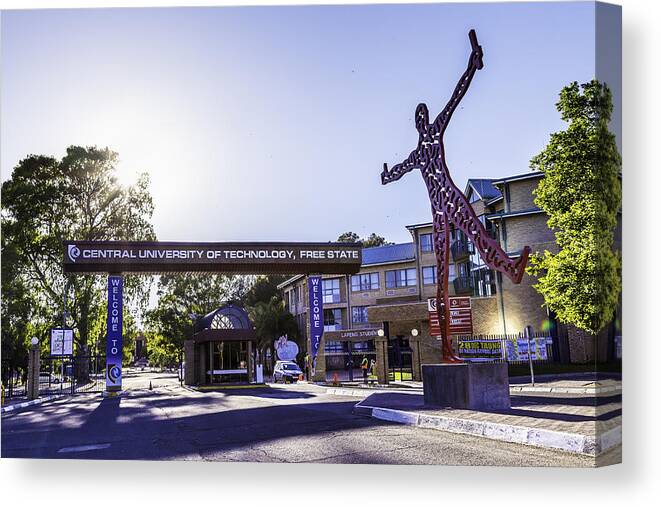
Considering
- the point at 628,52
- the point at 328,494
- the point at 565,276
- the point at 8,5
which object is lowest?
the point at 328,494

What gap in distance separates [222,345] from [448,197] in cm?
2146

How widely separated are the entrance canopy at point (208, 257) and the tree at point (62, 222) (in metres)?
5.53

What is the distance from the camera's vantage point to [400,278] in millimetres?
48750

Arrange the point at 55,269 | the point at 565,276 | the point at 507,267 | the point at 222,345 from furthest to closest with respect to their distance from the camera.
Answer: the point at 55,269 < the point at 222,345 < the point at 565,276 < the point at 507,267

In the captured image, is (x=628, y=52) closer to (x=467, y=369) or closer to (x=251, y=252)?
(x=467, y=369)

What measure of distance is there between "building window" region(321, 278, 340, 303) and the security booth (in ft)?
59.2

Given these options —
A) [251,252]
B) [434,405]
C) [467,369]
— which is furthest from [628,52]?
[251,252]

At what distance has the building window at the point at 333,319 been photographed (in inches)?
2067

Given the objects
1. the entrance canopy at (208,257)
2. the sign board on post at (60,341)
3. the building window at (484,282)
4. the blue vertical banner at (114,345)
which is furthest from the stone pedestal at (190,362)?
the building window at (484,282)

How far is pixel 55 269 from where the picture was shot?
36.4 m

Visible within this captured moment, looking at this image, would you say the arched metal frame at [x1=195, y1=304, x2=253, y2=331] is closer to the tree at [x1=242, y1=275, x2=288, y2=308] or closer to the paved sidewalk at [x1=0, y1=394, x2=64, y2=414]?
the paved sidewalk at [x1=0, y1=394, x2=64, y2=414]

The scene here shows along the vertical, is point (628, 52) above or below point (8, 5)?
below

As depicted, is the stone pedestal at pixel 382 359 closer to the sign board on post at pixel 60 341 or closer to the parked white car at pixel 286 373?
the parked white car at pixel 286 373

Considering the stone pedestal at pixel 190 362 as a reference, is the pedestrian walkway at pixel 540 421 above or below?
above
